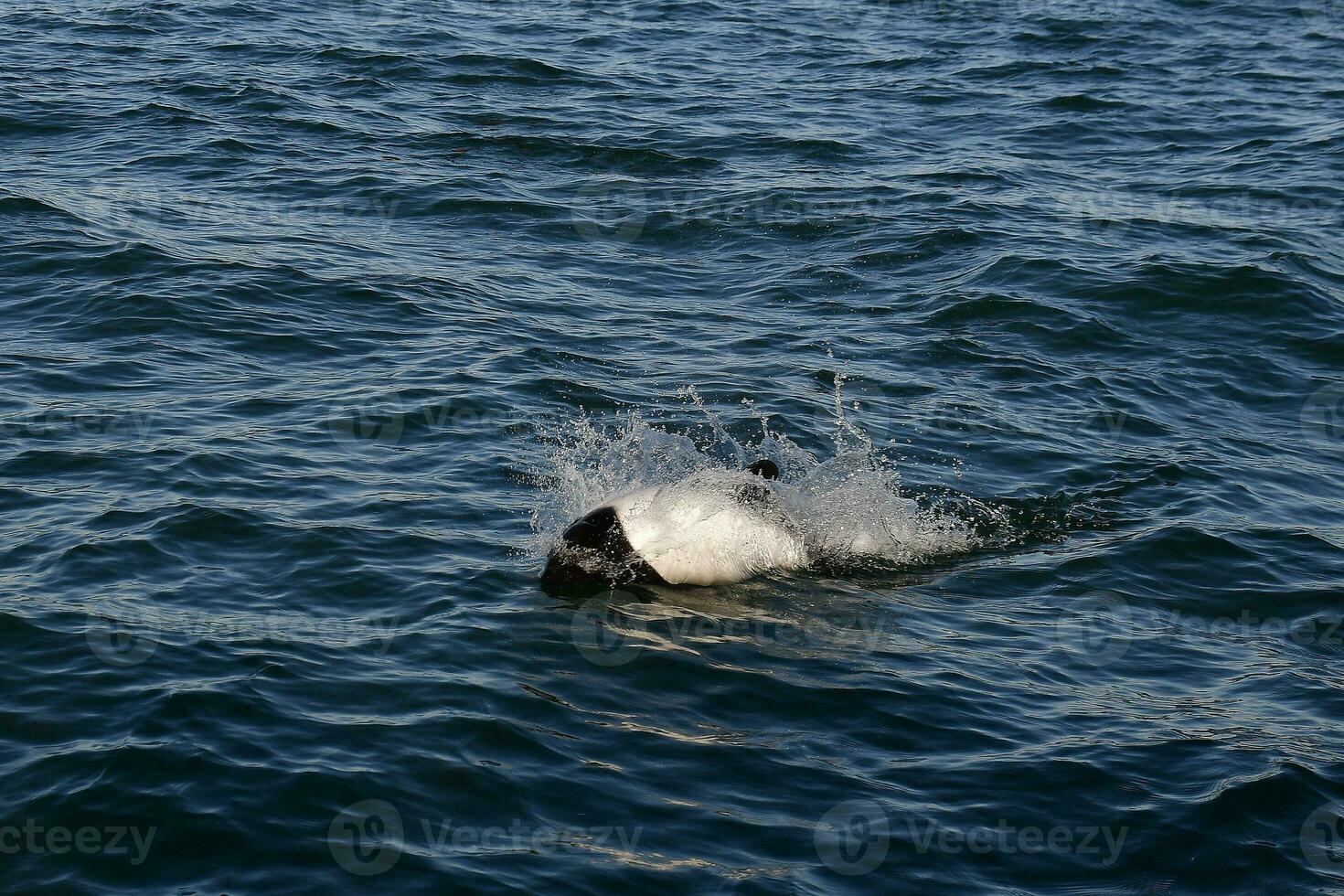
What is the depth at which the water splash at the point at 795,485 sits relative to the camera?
1039 centimetres

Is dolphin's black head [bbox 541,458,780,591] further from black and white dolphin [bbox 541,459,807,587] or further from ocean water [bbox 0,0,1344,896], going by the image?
ocean water [bbox 0,0,1344,896]

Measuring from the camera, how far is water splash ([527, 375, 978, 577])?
409 inches

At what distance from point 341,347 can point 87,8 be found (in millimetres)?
15319

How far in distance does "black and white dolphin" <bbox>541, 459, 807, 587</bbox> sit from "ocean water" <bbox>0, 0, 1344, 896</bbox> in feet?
0.75

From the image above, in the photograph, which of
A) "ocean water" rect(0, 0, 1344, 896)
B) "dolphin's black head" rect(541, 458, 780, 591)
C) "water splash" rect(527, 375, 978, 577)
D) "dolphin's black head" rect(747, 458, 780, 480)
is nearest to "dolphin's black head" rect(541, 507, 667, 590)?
"dolphin's black head" rect(541, 458, 780, 591)

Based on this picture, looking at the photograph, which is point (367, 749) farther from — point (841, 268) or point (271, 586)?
point (841, 268)

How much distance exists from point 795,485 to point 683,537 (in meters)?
1.51

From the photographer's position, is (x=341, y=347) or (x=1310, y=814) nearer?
(x=1310, y=814)

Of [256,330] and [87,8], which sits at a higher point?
[87,8]

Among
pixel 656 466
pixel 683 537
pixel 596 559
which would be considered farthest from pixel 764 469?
pixel 596 559

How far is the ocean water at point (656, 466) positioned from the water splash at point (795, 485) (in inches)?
2.0

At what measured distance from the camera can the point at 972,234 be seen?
1720cm

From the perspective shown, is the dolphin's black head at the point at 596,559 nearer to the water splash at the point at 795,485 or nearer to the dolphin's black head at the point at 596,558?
the dolphin's black head at the point at 596,558

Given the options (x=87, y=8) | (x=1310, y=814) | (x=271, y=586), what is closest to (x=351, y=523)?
(x=271, y=586)
